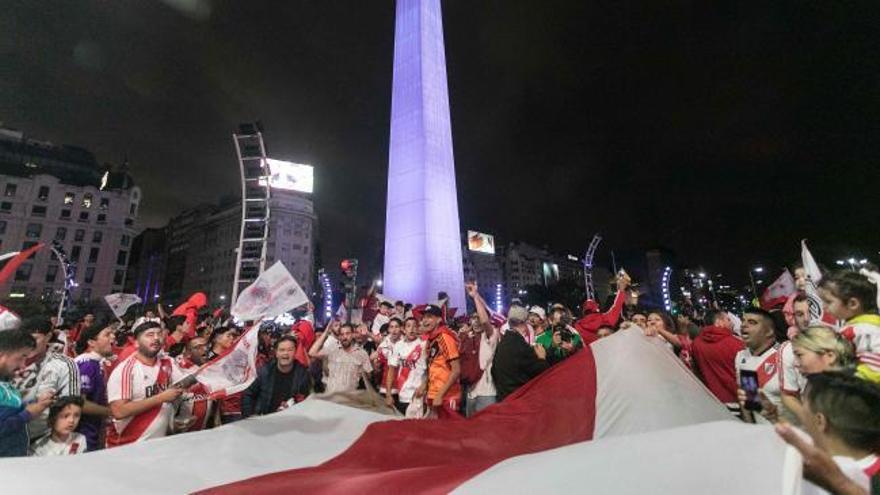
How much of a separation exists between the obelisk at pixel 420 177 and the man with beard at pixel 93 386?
1828cm

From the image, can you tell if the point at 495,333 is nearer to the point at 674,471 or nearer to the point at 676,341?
the point at 676,341

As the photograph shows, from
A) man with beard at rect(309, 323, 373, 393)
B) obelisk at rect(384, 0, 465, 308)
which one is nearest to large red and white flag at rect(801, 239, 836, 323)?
man with beard at rect(309, 323, 373, 393)

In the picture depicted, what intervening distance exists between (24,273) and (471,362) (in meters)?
90.8

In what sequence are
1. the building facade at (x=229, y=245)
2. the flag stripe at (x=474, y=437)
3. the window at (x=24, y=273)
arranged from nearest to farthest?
the flag stripe at (x=474, y=437) → the window at (x=24, y=273) → the building facade at (x=229, y=245)

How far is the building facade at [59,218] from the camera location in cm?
7175

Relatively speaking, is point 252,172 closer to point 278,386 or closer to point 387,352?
point 387,352

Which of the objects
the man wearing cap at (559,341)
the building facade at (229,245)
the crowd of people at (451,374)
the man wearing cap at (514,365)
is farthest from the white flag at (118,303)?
the building facade at (229,245)

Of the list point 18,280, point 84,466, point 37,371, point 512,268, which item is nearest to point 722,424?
point 84,466

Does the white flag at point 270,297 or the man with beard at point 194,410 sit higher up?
the white flag at point 270,297

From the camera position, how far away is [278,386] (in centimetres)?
581

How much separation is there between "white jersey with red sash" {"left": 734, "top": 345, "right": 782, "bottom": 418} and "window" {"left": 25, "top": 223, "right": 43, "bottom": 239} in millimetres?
100183

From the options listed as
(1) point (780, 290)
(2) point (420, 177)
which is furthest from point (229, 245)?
(1) point (780, 290)

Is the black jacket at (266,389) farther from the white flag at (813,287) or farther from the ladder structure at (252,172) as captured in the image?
the ladder structure at (252,172)

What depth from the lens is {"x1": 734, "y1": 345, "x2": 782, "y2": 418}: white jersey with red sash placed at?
168 inches
